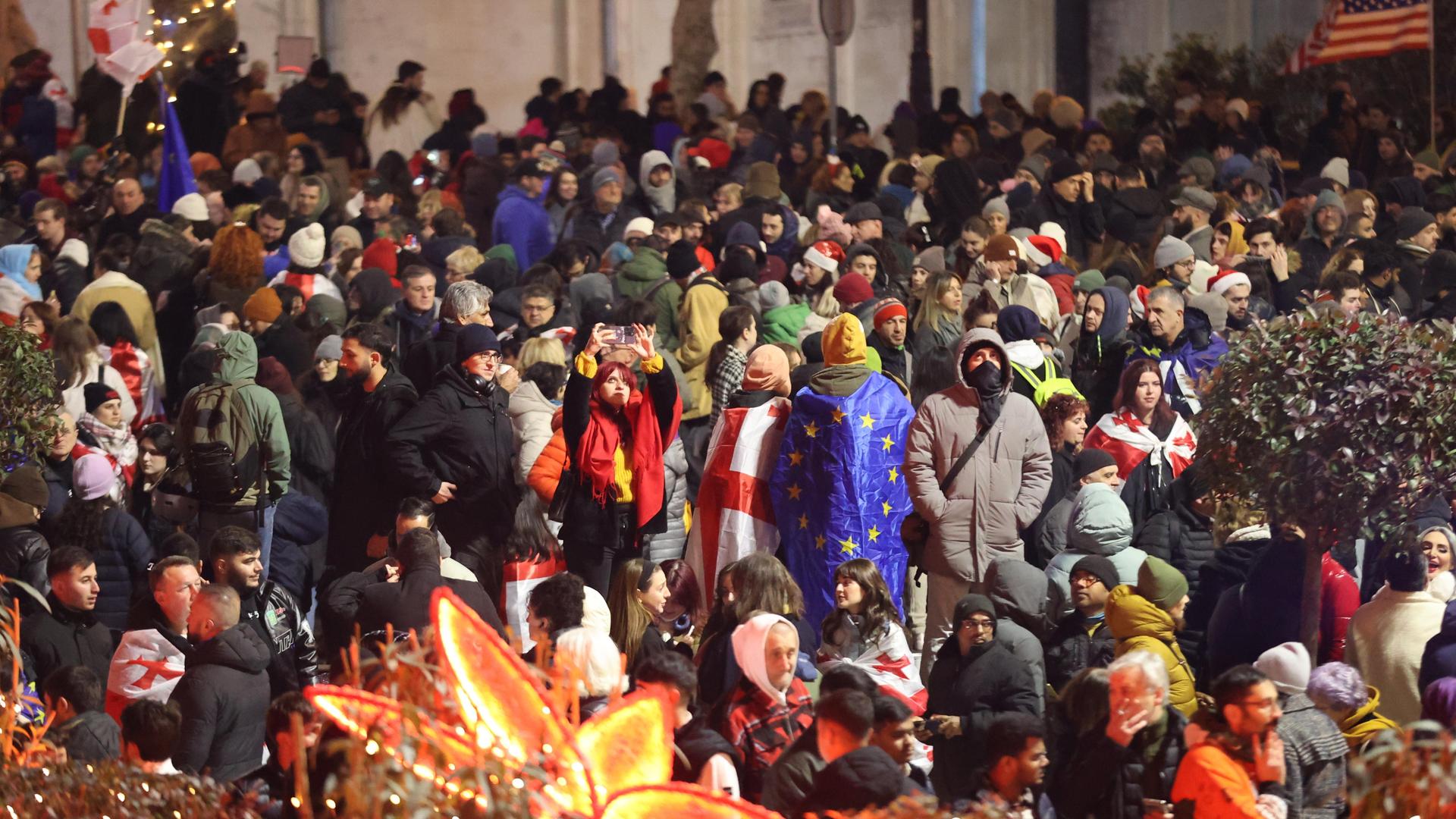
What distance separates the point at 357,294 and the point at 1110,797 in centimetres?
765

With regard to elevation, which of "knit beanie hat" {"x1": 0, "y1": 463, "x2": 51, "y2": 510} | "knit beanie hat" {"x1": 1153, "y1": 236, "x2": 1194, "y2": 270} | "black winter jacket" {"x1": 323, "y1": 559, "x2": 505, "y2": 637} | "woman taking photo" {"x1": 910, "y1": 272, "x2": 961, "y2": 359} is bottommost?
"black winter jacket" {"x1": 323, "y1": 559, "x2": 505, "y2": 637}

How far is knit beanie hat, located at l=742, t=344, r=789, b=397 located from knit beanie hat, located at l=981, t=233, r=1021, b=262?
3.45 meters

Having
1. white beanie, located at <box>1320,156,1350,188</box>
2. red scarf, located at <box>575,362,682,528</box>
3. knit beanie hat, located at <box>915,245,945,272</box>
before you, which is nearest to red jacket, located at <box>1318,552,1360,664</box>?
red scarf, located at <box>575,362,682,528</box>

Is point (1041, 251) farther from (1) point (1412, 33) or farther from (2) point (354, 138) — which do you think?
(2) point (354, 138)

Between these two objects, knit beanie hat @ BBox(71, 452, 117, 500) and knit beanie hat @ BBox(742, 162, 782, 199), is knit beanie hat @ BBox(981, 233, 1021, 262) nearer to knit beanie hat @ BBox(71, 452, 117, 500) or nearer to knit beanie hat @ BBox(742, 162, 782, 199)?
knit beanie hat @ BBox(742, 162, 782, 199)

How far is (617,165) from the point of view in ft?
59.2

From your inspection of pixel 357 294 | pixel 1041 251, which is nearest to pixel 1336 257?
pixel 1041 251

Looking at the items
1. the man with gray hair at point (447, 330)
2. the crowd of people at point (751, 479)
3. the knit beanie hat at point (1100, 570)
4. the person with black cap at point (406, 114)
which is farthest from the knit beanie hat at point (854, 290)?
the person with black cap at point (406, 114)

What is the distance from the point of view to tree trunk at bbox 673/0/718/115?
86.1 feet

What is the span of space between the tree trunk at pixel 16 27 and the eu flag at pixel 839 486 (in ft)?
52.8

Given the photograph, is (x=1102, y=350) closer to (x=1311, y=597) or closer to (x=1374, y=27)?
(x=1311, y=597)

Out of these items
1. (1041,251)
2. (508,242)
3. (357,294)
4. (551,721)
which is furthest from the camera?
(508,242)

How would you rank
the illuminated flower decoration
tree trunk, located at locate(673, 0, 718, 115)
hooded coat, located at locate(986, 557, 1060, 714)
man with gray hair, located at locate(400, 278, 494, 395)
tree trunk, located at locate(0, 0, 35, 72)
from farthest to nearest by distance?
tree trunk, located at locate(673, 0, 718, 115)
tree trunk, located at locate(0, 0, 35, 72)
man with gray hair, located at locate(400, 278, 494, 395)
hooded coat, located at locate(986, 557, 1060, 714)
the illuminated flower decoration

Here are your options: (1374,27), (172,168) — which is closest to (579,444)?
(172,168)
